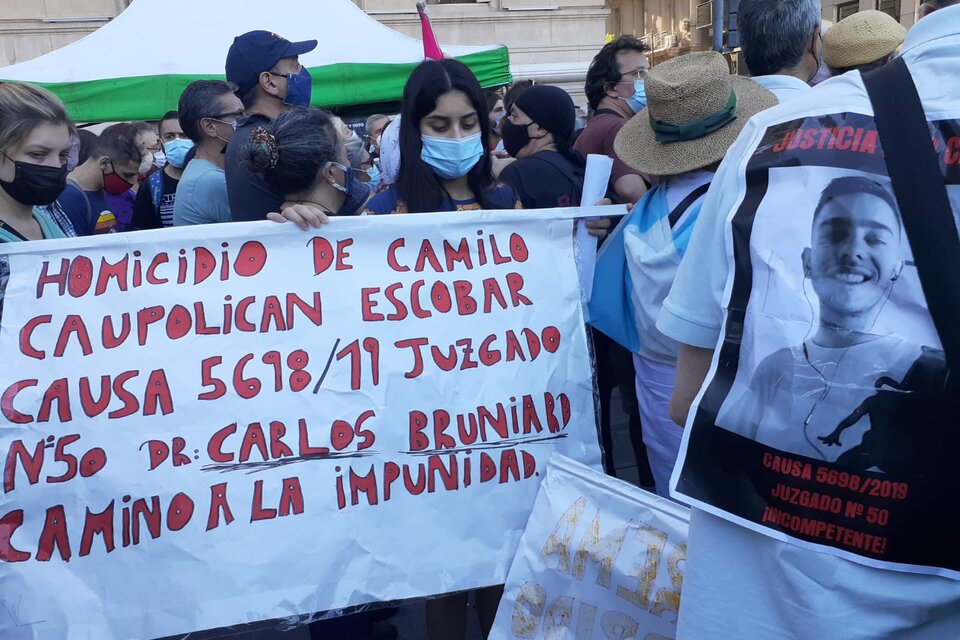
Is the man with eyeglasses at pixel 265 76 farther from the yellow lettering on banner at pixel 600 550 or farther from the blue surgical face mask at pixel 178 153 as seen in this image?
the yellow lettering on banner at pixel 600 550

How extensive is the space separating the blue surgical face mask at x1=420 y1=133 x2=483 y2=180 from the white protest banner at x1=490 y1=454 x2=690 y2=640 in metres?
1.02

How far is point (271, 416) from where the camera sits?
223 cm

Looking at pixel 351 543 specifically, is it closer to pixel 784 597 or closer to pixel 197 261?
pixel 197 261

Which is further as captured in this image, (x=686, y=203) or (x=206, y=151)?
(x=206, y=151)

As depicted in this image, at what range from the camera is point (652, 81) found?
2334 millimetres

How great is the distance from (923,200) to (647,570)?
46.6 inches

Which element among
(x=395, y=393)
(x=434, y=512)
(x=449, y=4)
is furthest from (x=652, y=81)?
(x=449, y=4)

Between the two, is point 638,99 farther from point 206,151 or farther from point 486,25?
point 486,25

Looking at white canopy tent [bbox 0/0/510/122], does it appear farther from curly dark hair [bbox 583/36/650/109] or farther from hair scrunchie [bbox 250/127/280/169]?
hair scrunchie [bbox 250/127/280/169]

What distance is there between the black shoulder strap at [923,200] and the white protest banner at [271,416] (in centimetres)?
140

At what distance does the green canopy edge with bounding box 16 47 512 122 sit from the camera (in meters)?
7.19

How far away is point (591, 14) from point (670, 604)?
1624 centimetres

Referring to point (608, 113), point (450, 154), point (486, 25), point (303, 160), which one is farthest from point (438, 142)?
point (486, 25)

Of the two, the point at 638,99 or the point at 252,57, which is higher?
the point at 252,57
